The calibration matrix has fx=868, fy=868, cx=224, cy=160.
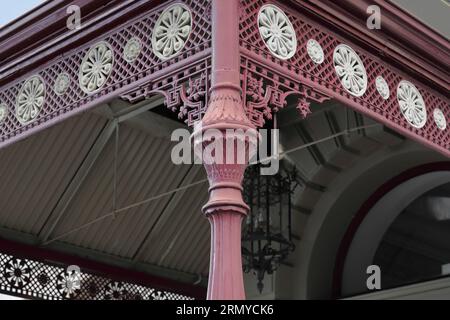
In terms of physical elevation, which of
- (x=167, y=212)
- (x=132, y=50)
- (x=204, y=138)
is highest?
(x=167, y=212)

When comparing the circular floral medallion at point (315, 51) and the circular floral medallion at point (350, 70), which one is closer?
the circular floral medallion at point (315, 51)

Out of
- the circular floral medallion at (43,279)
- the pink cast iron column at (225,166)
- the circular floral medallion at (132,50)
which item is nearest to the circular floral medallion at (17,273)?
the circular floral medallion at (43,279)

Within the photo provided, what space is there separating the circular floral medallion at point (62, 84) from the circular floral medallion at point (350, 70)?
6.82 ft

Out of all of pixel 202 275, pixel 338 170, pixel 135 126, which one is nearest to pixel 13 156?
pixel 135 126

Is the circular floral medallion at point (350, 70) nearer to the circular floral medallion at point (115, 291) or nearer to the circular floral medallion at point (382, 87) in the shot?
the circular floral medallion at point (382, 87)

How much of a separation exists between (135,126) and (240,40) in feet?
13.1

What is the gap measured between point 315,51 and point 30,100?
95.5 inches

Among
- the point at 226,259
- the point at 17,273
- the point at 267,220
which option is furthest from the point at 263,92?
the point at 17,273

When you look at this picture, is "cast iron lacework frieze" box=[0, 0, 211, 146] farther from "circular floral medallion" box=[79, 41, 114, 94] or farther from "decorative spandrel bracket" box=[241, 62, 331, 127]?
"decorative spandrel bracket" box=[241, 62, 331, 127]

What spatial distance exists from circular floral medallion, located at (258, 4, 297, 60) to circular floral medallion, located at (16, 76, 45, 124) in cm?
210

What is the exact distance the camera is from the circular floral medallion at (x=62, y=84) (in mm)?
6762

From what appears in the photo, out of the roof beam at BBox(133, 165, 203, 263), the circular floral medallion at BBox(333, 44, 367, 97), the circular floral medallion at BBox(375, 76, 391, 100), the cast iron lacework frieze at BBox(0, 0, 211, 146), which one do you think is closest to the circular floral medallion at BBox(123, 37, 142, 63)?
the cast iron lacework frieze at BBox(0, 0, 211, 146)

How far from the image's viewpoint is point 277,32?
5.89 metres

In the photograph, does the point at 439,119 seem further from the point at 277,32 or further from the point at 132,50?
the point at 132,50
